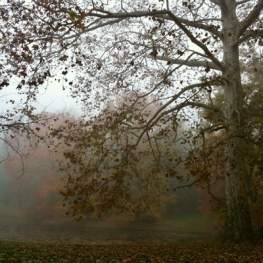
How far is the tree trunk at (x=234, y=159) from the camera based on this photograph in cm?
1134

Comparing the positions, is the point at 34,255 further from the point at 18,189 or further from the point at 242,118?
the point at 18,189

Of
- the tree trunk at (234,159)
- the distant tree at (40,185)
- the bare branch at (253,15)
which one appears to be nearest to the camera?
the bare branch at (253,15)

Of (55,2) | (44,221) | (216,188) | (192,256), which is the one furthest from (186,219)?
(55,2)

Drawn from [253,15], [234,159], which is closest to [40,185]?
[234,159]

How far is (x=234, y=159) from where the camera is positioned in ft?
35.3

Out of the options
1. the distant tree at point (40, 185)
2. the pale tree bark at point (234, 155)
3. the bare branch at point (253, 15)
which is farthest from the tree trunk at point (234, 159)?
the distant tree at point (40, 185)

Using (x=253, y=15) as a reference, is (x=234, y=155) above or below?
below

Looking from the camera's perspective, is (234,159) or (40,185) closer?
(234,159)

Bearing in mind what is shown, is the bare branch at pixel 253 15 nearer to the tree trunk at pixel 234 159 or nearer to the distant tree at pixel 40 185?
the tree trunk at pixel 234 159

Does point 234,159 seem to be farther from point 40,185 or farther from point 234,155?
point 40,185

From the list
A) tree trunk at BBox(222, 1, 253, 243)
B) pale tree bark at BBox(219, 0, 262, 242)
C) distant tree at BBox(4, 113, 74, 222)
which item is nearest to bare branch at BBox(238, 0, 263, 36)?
pale tree bark at BBox(219, 0, 262, 242)

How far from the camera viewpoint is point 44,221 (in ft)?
123

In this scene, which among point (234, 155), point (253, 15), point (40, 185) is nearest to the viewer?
point (234, 155)

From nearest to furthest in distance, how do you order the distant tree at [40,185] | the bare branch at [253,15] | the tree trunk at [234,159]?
the bare branch at [253,15]
the tree trunk at [234,159]
the distant tree at [40,185]
